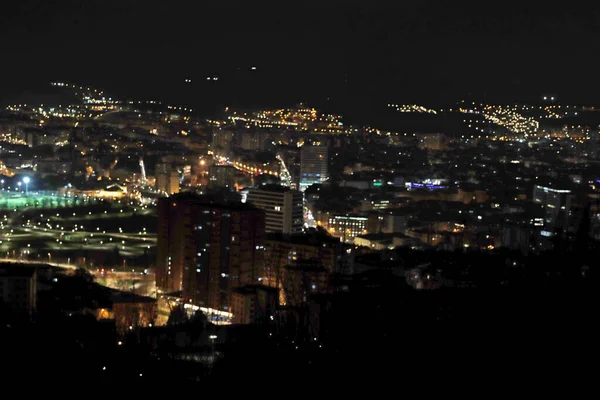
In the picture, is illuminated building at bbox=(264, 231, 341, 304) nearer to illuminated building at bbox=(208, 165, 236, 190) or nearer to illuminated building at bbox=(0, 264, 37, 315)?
illuminated building at bbox=(0, 264, 37, 315)

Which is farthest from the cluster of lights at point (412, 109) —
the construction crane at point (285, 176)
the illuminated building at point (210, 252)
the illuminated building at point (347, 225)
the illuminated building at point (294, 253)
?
the illuminated building at point (210, 252)

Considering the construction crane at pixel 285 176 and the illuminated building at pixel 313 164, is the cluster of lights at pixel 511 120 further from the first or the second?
the construction crane at pixel 285 176

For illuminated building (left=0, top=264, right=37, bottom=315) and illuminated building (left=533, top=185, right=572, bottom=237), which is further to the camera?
illuminated building (left=533, top=185, right=572, bottom=237)

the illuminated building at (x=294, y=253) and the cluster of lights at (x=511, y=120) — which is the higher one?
the cluster of lights at (x=511, y=120)

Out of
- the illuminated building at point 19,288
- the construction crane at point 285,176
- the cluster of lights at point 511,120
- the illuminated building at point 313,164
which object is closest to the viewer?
the illuminated building at point 19,288

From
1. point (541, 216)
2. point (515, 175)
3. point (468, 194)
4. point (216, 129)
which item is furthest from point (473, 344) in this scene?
point (216, 129)

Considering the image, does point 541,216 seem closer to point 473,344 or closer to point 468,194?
point 468,194

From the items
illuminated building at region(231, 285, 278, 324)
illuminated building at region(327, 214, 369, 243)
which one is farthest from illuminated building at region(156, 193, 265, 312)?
illuminated building at region(327, 214, 369, 243)
